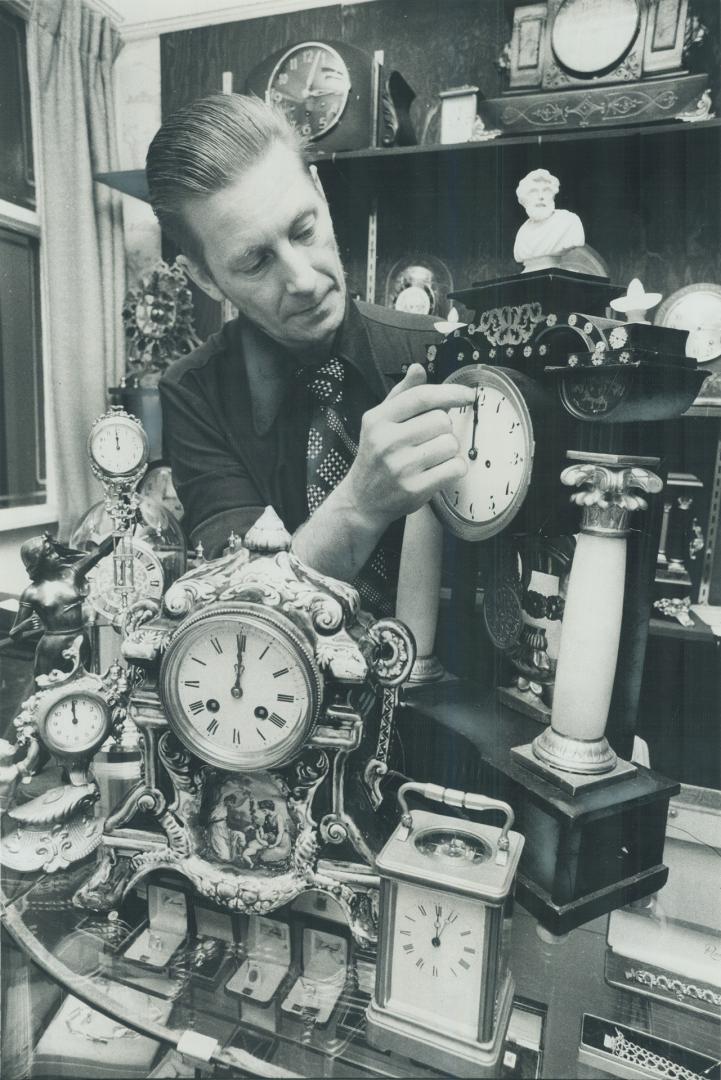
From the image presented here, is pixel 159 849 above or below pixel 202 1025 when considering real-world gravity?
above

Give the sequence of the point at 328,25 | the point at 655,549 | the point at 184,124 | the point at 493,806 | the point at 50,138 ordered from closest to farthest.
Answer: the point at 493,806, the point at 655,549, the point at 184,124, the point at 328,25, the point at 50,138

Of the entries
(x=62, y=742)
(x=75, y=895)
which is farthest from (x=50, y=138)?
(x=75, y=895)

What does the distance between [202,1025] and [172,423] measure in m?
0.99

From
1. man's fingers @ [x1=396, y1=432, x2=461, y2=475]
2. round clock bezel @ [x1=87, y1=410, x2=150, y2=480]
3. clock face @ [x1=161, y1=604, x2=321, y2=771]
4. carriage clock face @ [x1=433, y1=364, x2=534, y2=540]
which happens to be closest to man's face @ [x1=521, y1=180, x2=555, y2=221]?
carriage clock face @ [x1=433, y1=364, x2=534, y2=540]

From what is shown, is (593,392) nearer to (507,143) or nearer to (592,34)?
(507,143)

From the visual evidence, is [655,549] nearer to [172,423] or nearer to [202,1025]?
[202,1025]

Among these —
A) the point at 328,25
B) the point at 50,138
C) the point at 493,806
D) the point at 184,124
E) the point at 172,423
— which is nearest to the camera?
the point at 493,806

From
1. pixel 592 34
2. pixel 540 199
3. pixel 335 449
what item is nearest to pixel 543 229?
pixel 540 199

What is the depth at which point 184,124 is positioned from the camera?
102 centimetres

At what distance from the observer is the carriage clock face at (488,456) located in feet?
2.87

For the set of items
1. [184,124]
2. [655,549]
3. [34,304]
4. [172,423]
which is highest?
[184,124]

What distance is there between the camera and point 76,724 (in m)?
1.08

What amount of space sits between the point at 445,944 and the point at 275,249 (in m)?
0.98

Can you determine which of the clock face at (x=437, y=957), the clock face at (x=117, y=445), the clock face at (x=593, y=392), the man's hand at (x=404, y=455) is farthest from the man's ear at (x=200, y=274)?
the clock face at (x=437, y=957)
